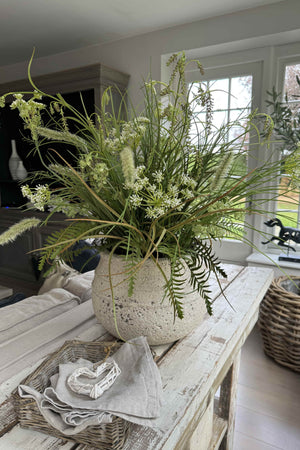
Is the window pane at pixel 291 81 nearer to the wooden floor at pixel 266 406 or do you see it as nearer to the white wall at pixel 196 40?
the white wall at pixel 196 40

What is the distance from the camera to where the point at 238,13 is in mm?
2471

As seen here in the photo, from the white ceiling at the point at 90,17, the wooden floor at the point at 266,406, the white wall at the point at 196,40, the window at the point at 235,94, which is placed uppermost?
the white ceiling at the point at 90,17

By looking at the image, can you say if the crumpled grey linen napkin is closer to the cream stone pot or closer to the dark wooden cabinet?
the cream stone pot

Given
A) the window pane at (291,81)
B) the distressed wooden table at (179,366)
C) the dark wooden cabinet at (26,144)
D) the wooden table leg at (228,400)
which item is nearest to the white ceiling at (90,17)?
the dark wooden cabinet at (26,144)

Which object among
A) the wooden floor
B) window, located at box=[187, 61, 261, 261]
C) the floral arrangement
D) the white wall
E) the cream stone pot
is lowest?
the wooden floor

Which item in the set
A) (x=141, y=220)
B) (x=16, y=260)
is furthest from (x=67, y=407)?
(x=16, y=260)

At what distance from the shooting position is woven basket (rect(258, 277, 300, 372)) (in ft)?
6.20

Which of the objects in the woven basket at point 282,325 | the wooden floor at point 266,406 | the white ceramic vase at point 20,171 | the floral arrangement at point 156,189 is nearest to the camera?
the floral arrangement at point 156,189

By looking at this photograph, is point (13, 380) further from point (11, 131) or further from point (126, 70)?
point (11, 131)

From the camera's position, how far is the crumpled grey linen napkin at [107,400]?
21.1 inches

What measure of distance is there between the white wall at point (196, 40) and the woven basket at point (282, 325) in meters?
1.83

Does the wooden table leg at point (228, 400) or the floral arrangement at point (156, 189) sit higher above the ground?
the floral arrangement at point (156, 189)

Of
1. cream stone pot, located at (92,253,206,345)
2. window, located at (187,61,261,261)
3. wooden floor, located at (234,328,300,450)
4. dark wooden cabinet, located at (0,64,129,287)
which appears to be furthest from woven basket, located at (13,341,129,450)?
dark wooden cabinet, located at (0,64,129,287)

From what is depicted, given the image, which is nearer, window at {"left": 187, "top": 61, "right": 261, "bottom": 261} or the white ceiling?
the white ceiling
